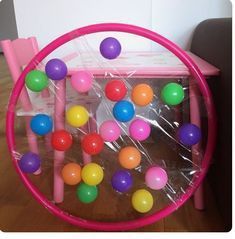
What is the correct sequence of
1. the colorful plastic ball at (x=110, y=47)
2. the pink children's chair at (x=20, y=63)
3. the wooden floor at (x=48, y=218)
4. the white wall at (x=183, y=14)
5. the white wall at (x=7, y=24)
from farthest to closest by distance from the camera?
the white wall at (x=7, y=24), the white wall at (x=183, y=14), the pink children's chair at (x=20, y=63), the wooden floor at (x=48, y=218), the colorful plastic ball at (x=110, y=47)

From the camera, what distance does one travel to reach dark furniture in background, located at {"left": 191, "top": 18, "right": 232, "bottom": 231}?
659mm

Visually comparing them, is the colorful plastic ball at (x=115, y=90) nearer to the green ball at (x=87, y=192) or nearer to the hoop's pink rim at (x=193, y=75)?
the hoop's pink rim at (x=193, y=75)

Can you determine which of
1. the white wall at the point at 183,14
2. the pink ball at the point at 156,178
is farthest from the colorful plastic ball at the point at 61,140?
the white wall at the point at 183,14

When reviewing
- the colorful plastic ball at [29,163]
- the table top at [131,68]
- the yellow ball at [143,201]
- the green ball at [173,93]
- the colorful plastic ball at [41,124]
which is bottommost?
the yellow ball at [143,201]

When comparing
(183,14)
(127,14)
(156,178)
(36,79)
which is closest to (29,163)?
(36,79)

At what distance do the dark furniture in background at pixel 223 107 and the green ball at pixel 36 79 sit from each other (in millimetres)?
422

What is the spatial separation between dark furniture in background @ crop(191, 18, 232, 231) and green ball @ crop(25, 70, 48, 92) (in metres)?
0.42

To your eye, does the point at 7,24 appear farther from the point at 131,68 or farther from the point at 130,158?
the point at 130,158

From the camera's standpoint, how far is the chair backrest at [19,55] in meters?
0.88

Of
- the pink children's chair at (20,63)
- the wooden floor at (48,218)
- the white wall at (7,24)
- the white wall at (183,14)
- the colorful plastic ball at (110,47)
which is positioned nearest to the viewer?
the colorful plastic ball at (110,47)

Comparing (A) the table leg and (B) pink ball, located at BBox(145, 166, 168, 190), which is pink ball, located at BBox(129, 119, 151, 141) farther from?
(A) the table leg

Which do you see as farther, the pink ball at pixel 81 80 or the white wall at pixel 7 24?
the white wall at pixel 7 24
